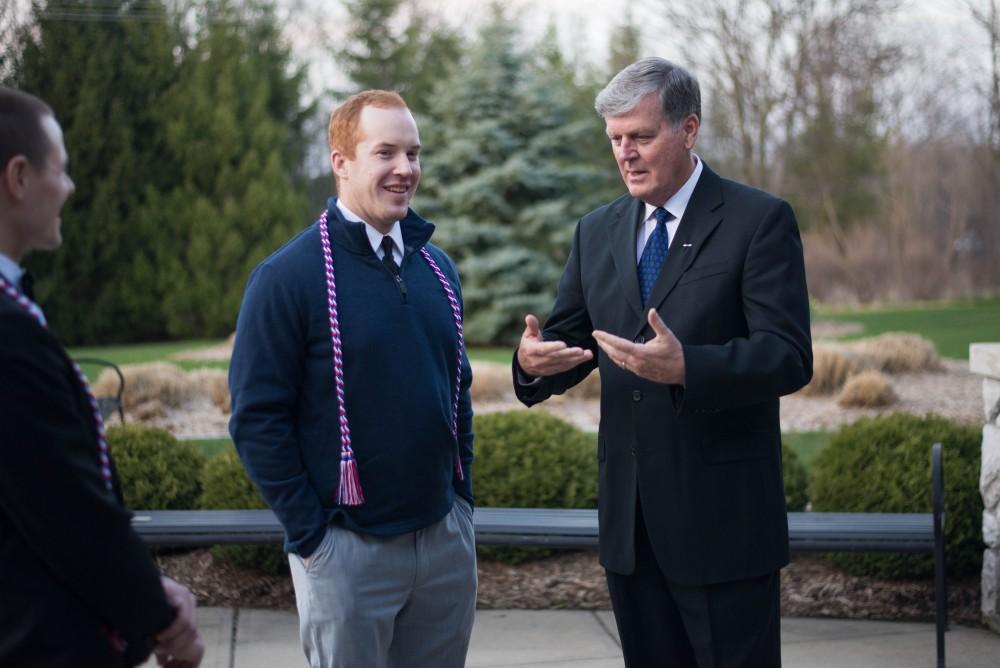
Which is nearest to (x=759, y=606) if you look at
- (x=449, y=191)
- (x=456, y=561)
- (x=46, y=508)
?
(x=456, y=561)

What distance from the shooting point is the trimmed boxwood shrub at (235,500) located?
16.6ft

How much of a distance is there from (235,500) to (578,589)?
173 centimetres

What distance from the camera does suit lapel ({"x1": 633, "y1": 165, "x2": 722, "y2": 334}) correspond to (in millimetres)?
2691

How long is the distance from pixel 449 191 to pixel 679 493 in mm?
15314

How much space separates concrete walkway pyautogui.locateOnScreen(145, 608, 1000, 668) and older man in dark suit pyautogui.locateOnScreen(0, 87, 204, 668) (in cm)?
272

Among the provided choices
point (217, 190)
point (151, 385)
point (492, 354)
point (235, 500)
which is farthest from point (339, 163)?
point (217, 190)

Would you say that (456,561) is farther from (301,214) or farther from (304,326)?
(301,214)

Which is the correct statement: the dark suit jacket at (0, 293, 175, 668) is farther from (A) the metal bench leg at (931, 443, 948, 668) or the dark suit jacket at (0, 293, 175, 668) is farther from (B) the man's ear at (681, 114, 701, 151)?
(A) the metal bench leg at (931, 443, 948, 668)

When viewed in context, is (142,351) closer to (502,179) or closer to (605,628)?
(502,179)

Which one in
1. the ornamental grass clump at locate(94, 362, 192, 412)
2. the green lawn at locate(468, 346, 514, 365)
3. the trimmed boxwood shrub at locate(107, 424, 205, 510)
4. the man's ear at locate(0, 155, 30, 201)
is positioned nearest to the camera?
the man's ear at locate(0, 155, 30, 201)

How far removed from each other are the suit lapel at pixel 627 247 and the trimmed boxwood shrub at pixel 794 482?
271 cm

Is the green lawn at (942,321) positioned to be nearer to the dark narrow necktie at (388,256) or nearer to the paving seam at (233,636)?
the paving seam at (233,636)

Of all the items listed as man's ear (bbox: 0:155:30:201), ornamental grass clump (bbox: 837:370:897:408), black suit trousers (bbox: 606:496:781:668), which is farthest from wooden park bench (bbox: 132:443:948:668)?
ornamental grass clump (bbox: 837:370:897:408)

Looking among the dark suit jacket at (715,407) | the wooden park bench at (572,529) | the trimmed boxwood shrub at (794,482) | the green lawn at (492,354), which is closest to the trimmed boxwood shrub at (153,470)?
the wooden park bench at (572,529)
